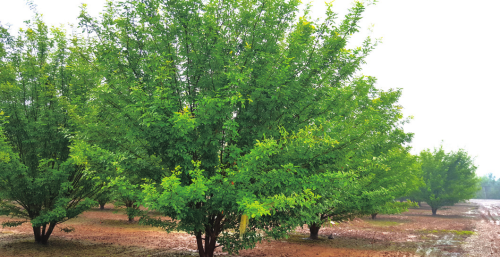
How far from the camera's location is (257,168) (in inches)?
247

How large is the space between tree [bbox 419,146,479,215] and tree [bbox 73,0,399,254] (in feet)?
109

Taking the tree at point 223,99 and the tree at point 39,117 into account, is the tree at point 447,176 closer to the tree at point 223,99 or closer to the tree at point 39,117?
the tree at point 223,99

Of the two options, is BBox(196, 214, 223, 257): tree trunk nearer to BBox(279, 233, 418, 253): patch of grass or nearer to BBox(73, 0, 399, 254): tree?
BBox(73, 0, 399, 254): tree

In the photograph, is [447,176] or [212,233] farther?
[447,176]

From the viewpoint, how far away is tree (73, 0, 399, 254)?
6.50 meters

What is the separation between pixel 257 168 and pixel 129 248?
33.2 ft

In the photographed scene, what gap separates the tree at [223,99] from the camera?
6496 millimetres

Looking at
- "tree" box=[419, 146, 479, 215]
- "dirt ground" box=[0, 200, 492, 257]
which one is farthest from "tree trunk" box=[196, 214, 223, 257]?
"tree" box=[419, 146, 479, 215]

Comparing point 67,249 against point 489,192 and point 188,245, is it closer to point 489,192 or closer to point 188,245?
point 188,245

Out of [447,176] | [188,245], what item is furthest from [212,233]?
[447,176]


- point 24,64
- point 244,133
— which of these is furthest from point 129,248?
point 244,133

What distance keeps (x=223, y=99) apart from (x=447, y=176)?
38.4 m

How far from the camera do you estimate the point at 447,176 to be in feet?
118

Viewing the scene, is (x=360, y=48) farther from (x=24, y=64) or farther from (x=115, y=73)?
(x=24, y=64)
